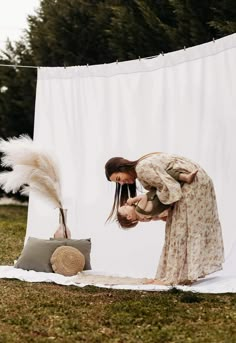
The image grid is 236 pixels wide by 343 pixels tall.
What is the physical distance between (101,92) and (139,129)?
21.9 inches

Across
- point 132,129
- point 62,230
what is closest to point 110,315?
point 62,230

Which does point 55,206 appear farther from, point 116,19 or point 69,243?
point 116,19

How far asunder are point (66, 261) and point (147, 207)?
76 cm

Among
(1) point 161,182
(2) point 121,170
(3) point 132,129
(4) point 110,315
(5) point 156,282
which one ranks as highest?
(3) point 132,129

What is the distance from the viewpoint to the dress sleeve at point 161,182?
15.5 feet

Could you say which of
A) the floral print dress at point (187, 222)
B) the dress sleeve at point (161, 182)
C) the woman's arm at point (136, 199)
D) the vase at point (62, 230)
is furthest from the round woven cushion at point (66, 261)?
the dress sleeve at point (161, 182)

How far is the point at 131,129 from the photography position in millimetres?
5902

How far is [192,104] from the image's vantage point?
549cm

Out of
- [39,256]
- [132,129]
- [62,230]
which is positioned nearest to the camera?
[39,256]

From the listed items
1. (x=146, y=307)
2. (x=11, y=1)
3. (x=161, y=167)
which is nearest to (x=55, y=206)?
(x=161, y=167)

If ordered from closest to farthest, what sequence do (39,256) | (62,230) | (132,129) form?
(39,256) → (62,230) → (132,129)

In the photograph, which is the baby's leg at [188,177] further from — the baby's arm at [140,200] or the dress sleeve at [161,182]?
the baby's arm at [140,200]

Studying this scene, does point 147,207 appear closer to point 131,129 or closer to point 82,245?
point 82,245

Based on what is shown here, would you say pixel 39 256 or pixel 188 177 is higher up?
pixel 188 177
